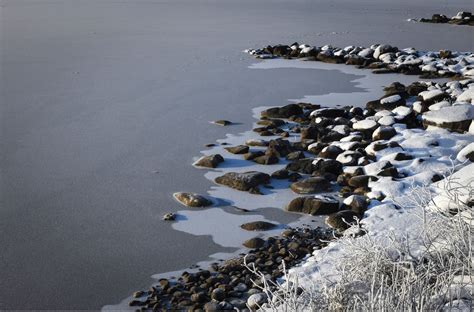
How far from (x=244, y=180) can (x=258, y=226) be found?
85cm

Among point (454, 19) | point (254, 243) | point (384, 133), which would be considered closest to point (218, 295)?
point (254, 243)

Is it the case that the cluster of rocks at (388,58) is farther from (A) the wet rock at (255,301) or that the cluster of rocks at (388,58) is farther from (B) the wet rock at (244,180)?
(A) the wet rock at (255,301)

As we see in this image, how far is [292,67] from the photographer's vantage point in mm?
11320

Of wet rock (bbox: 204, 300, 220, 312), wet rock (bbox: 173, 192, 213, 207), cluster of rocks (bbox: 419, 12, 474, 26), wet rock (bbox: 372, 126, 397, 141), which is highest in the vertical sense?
cluster of rocks (bbox: 419, 12, 474, 26)

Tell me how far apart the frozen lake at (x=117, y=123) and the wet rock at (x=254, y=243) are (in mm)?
206

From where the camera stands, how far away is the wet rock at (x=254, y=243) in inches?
173

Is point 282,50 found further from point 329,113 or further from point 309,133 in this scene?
point 309,133

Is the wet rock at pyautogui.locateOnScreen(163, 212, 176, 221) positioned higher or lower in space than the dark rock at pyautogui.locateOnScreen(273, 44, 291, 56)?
lower

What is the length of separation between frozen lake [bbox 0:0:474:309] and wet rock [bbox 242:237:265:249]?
0.21 meters

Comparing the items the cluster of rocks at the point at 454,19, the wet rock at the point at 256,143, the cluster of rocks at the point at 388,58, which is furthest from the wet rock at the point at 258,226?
the cluster of rocks at the point at 454,19

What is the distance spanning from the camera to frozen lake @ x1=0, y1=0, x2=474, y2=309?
4250mm

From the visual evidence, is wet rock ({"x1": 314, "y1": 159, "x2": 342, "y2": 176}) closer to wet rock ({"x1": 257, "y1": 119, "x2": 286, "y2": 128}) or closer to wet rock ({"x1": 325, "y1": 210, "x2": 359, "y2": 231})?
wet rock ({"x1": 325, "y1": 210, "x2": 359, "y2": 231})

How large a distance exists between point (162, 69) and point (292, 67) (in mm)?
2285

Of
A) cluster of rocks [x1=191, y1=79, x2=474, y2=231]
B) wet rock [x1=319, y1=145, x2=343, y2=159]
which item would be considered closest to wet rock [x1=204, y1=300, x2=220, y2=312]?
cluster of rocks [x1=191, y1=79, x2=474, y2=231]
